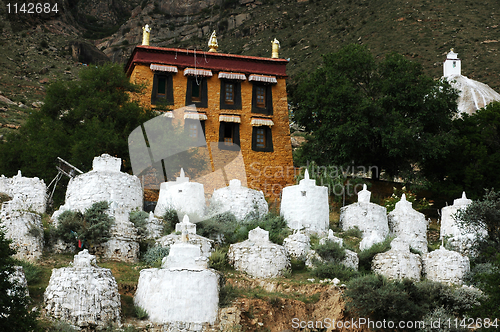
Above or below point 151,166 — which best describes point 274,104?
above

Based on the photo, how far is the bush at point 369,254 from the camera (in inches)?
1047

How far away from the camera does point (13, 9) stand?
70312 mm

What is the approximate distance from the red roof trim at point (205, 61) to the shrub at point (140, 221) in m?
14.4

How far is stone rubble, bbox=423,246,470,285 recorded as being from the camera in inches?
1028

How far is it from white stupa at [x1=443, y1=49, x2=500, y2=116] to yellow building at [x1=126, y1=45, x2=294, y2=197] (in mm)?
17342

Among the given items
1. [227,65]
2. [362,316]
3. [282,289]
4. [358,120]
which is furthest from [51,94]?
[362,316]

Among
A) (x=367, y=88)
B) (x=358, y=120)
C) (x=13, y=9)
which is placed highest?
(x=13, y=9)

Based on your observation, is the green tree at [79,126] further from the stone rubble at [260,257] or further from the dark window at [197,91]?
the stone rubble at [260,257]

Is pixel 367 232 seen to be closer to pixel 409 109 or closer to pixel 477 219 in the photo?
pixel 477 219

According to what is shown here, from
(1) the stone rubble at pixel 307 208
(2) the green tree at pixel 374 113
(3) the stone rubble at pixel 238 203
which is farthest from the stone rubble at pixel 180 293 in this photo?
(2) the green tree at pixel 374 113

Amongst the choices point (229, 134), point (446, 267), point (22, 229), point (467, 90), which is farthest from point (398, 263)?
point (467, 90)

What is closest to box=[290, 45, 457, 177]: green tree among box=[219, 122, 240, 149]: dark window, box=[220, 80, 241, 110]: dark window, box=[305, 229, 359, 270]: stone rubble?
box=[220, 80, 241, 110]: dark window

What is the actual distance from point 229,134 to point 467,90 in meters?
22.1

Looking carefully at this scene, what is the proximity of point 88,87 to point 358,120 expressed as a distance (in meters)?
15.2
